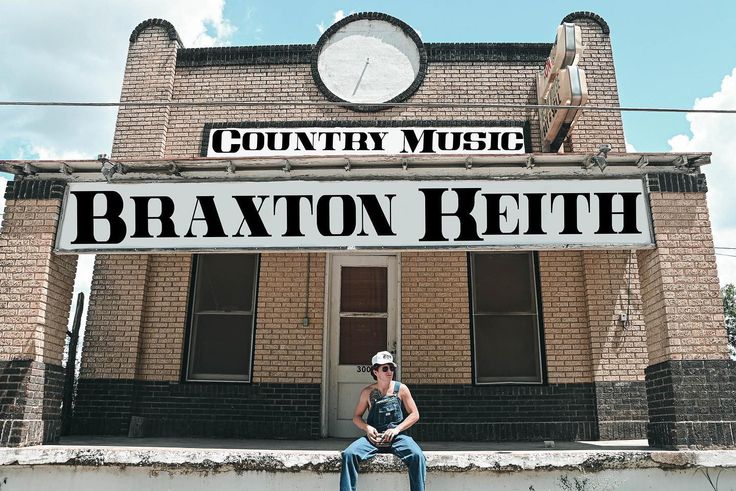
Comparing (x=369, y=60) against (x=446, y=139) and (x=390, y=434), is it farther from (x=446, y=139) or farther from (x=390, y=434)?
(x=390, y=434)

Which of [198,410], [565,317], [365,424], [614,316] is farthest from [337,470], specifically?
[614,316]

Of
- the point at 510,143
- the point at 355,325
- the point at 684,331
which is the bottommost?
the point at 684,331

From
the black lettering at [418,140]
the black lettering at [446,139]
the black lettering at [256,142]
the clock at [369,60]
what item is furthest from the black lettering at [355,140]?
the black lettering at [256,142]

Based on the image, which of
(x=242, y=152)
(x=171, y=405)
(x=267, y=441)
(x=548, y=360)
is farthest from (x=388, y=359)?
(x=242, y=152)

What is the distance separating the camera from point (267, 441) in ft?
24.6

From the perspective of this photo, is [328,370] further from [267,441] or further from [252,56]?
[252,56]

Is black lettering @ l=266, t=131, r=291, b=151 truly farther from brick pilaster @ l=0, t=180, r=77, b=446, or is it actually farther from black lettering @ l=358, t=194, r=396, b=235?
brick pilaster @ l=0, t=180, r=77, b=446

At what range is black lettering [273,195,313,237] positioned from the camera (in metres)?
6.58

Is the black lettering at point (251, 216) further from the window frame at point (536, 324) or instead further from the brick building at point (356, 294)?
the window frame at point (536, 324)

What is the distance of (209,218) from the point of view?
6664 mm

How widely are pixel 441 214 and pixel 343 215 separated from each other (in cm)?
107

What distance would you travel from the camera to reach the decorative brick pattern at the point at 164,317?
819 centimetres

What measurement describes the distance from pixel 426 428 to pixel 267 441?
2019mm

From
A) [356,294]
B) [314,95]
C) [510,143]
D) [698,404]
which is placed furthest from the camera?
[314,95]
